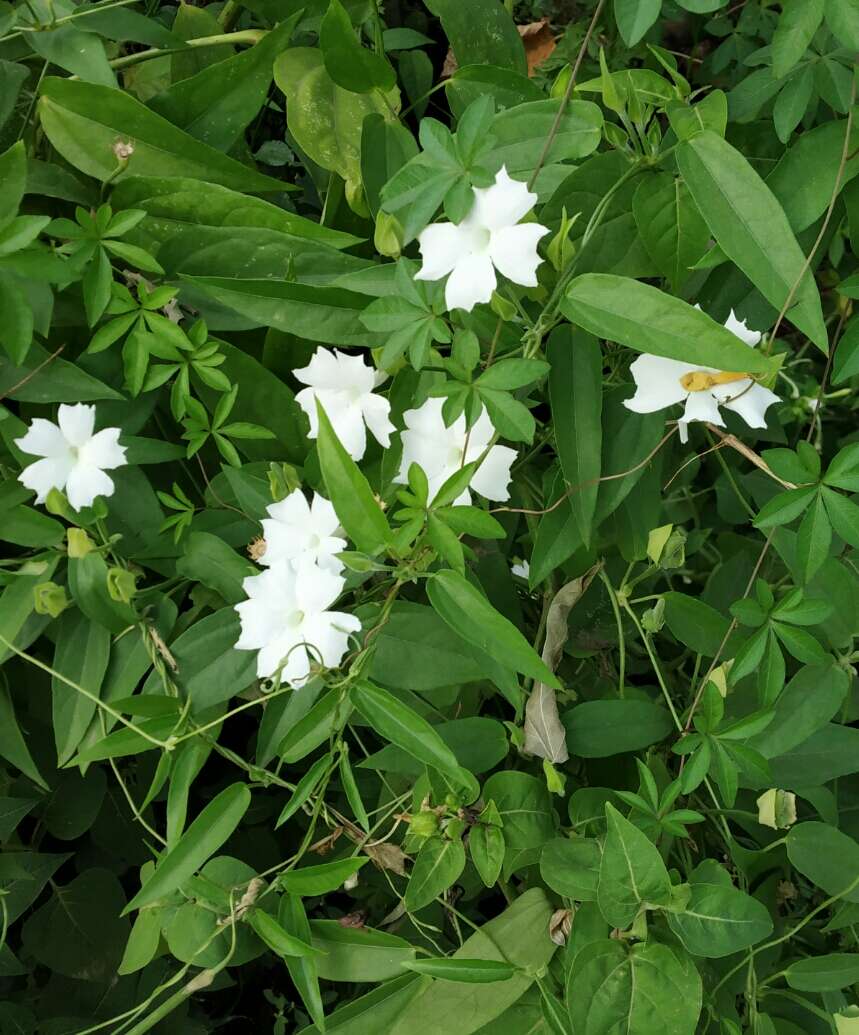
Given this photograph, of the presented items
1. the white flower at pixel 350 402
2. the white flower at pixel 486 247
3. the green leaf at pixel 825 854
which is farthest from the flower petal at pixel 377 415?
the green leaf at pixel 825 854

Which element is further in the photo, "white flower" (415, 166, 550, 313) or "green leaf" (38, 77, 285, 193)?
"green leaf" (38, 77, 285, 193)

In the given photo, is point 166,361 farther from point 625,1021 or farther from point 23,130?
point 625,1021

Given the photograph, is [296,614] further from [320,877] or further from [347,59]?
[347,59]

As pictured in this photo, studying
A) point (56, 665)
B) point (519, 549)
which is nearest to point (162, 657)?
point (56, 665)

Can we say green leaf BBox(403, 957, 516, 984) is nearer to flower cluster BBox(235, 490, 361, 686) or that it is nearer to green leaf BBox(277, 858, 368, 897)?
green leaf BBox(277, 858, 368, 897)

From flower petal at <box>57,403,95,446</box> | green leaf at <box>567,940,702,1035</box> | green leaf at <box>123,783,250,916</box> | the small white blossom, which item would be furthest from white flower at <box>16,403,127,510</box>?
green leaf at <box>567,940,702,1035</box>
